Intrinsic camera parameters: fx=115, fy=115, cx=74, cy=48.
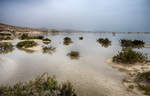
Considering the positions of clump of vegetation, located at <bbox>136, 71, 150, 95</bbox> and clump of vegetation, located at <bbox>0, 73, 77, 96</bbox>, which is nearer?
clump of vegetation, located at <bbox>0, 73, 77, 96</bbox>

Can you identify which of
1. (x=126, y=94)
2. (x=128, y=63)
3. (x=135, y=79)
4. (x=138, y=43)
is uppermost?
(x=138, y=43)

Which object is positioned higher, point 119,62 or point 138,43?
point 138,43

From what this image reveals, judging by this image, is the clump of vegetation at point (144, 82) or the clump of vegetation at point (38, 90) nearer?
the clump of vegetation at point (38, 90)

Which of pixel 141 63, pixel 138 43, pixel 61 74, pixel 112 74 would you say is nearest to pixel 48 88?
pixel 61 74

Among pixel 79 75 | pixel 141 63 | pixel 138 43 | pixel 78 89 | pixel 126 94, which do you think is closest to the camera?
pixel 126 94

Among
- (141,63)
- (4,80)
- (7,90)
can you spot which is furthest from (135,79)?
(4,80)

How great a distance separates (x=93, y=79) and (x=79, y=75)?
31.3 inches

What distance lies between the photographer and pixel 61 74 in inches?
238

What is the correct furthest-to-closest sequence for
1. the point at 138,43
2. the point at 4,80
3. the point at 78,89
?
the point at 138,43, the point at 4,80, the point at 78,89

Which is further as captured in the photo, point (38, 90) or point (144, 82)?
point (144, 82)

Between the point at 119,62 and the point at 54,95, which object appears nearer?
the point at 54,95

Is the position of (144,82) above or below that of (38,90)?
above

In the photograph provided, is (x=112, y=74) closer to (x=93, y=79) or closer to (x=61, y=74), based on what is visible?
(x=93, y=79)

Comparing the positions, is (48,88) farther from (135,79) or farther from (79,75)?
(135,79)
